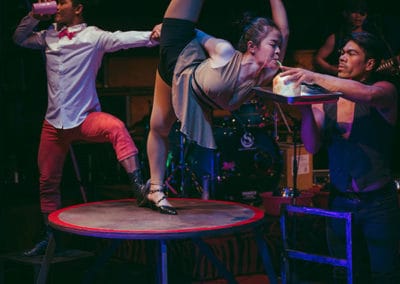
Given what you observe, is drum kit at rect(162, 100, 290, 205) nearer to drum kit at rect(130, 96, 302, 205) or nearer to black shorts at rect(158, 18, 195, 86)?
drum kit at rect(130, 96, 302, 205)

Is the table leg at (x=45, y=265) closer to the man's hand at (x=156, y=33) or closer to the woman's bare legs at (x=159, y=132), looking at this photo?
the woman's bare legs at (x=159, y=132)

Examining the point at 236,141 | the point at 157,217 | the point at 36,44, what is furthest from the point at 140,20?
the point at 157,217

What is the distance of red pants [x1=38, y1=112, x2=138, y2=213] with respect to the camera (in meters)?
5.18

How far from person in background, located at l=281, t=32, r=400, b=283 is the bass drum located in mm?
2938

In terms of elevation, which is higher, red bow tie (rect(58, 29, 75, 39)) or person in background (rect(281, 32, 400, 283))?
red bow tie (rect(58, 29, 75, 39))

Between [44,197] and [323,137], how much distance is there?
2.01 meters

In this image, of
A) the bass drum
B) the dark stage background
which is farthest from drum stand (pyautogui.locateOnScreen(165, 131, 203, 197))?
the dark stage background

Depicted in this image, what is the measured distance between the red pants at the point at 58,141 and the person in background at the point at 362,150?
56.8 inches

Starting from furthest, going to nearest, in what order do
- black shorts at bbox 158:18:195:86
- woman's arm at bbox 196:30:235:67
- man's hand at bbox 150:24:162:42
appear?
man's hand at bbox 150:24:162:42 → black shorts at bbox 158:18:195:86 → woman's arm at bbox 196:30:235:67

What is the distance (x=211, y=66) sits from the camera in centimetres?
399

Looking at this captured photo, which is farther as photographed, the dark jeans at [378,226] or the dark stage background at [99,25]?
the dark stage background at [99,25]

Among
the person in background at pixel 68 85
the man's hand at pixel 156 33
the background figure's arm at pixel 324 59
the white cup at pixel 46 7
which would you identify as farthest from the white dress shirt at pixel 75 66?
the background figure's arm at pixel 324 59

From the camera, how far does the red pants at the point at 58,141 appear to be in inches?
204

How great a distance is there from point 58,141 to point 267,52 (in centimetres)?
191
